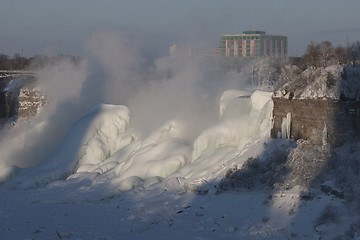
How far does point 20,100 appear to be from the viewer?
39.3 m

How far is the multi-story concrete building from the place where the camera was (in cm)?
12888

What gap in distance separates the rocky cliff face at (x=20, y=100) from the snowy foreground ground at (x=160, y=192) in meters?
12.4

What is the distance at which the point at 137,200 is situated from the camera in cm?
1582

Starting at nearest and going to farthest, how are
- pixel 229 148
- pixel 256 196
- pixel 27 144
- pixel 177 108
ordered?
pixel 256 196 → pixel 229 148 → pixel 177 108 → pixel 27 144

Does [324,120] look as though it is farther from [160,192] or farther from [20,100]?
[20,100]

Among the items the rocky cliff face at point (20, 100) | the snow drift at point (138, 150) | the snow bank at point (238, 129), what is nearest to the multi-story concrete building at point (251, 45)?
the rocky cliff face at point (20, 100)

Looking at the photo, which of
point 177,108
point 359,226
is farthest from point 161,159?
point 359,226

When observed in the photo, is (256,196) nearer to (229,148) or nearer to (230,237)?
(230,237)

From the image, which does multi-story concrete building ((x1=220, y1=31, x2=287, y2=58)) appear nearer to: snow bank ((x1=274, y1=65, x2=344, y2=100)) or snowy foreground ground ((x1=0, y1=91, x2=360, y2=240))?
snowy foreground ground ((x1=0, y1=91, x2=360, y2=240))

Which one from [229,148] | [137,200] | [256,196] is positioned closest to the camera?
[256,196]

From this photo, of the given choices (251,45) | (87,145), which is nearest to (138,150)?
(87,145)

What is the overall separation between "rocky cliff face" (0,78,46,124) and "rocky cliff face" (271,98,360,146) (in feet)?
75.8

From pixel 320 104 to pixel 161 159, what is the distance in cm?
667

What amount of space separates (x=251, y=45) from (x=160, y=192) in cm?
11695
